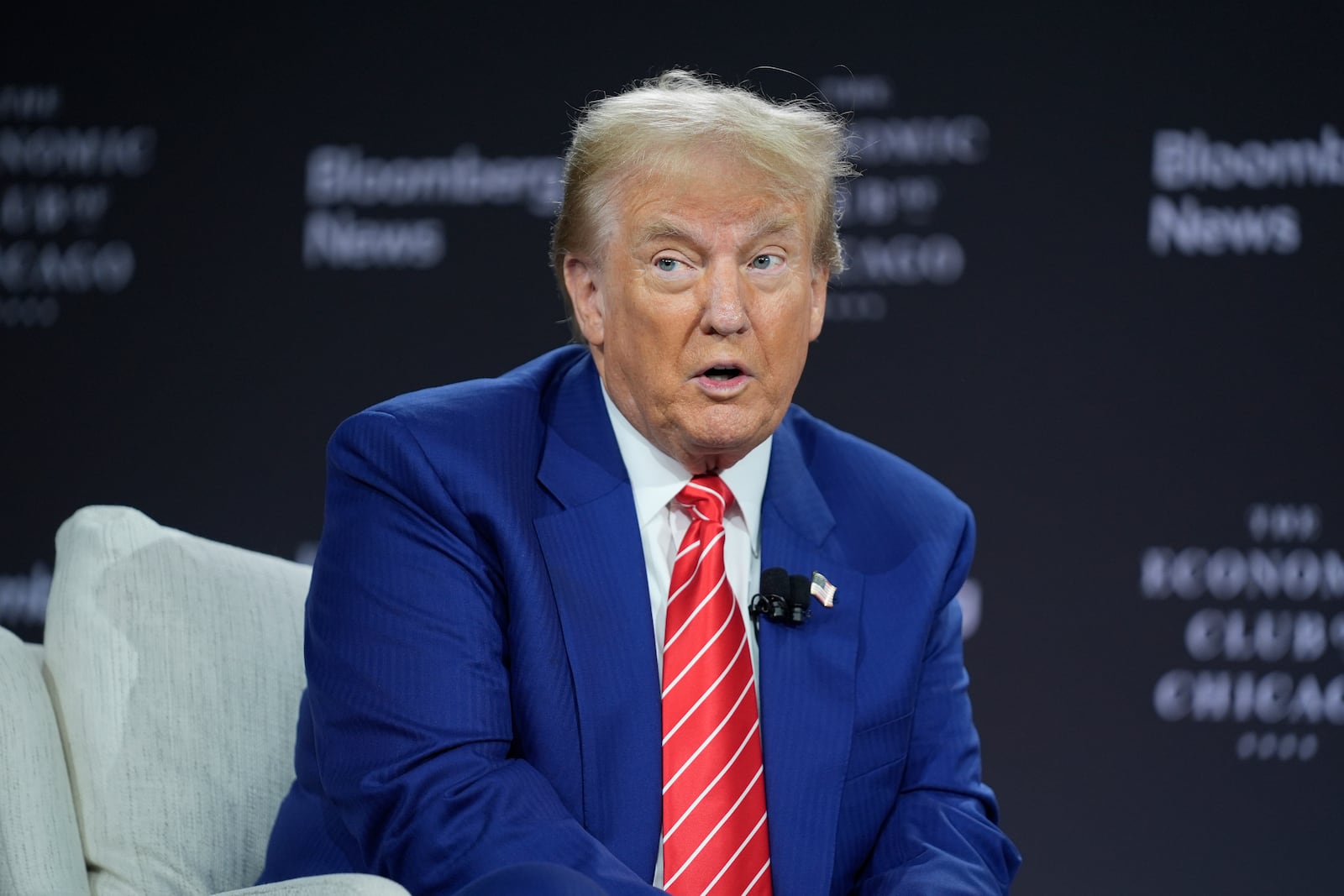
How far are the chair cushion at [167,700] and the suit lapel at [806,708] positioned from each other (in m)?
0.80

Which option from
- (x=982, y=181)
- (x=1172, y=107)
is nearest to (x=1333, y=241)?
(x=1172, y=107)

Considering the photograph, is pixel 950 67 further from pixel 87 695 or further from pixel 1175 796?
pixel 87 695

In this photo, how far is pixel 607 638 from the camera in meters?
2.00

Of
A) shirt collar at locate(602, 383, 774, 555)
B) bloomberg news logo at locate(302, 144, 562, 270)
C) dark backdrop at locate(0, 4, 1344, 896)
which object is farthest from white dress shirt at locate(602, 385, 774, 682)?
bloomberg news logo at locate(302, 144, 562, 270)

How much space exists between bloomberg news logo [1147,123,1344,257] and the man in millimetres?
1664

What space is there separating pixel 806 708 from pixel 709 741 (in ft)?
0.52

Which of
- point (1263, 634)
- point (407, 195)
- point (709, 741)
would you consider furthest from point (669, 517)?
point (1263, 634)

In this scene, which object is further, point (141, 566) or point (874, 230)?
point (874, 230)

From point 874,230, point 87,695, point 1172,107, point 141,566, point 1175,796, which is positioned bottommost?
point 1175,796

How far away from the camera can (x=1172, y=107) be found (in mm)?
3619

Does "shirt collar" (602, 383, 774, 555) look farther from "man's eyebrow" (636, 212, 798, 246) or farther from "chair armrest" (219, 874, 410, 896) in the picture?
"chair armrest" (219, 874, 410, 896)

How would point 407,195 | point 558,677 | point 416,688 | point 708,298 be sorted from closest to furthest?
point 416,688 < point 558,677 < point 708,298 < point 407,195

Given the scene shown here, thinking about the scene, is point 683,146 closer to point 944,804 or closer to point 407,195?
point 944,804

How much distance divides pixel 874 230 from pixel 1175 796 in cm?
158
